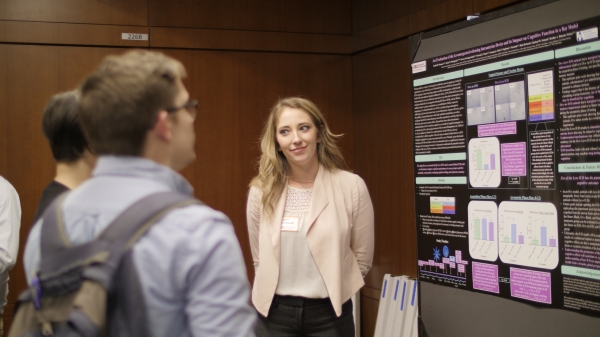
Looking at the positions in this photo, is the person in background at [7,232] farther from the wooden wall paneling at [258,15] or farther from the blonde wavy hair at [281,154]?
the wooden wall paneling at [258,15]

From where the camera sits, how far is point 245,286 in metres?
1.01

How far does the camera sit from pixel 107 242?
36.6 inches

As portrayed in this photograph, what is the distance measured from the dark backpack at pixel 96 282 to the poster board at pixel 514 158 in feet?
5.38

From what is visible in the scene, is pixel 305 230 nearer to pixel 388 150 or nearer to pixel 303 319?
pixel 303 319

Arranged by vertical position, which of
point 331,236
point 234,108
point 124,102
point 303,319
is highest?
point 234,108

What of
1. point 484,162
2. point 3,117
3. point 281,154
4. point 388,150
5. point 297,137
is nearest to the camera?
point 484,162

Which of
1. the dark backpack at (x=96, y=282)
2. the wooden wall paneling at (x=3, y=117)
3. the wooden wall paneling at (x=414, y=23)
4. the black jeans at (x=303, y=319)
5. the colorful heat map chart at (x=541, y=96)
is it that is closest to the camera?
the dark backpack at (x=96, y=282)

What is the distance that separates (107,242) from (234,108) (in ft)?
11.6

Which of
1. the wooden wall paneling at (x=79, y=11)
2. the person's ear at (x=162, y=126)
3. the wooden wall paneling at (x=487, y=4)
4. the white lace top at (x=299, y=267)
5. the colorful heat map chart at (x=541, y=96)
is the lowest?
the white lace top at (x=299, y=267)

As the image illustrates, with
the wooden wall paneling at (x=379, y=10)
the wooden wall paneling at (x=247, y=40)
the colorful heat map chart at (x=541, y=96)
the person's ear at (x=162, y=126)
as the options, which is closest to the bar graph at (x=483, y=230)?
the colorful heat map chart at (x=541, y=96)

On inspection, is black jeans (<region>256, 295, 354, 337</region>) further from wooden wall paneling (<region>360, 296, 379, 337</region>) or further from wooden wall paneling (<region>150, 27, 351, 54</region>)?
wooden wall paneling (<region>150, 27, 351, 54</region>)

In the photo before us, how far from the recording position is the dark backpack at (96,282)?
35.9 inches

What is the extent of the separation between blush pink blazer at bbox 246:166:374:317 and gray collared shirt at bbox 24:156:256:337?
161cm

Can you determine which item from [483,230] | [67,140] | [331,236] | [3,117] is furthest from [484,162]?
[3,117]
